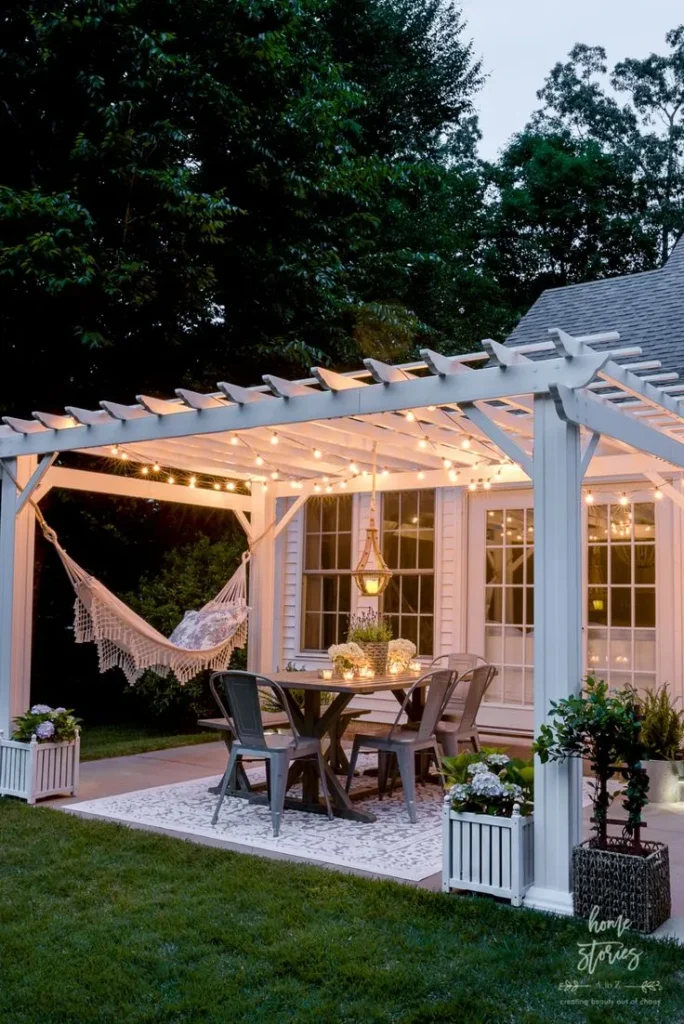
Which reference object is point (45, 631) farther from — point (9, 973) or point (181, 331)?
point (9, 973)

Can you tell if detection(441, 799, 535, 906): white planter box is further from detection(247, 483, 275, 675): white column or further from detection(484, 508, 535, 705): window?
detection(484, 508, 535, 705): window

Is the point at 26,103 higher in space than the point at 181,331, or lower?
higher

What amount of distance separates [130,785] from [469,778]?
3.01 metres

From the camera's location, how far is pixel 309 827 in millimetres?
5555

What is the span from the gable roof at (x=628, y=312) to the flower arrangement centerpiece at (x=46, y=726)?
6.04m

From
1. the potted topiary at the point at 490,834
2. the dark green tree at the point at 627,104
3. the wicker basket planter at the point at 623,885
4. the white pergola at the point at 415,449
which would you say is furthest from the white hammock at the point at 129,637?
the dark green tree at the point at 627,104

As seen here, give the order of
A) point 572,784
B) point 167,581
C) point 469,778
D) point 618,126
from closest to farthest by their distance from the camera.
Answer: point 572,784, point 469,778, point 167,581, point 618,126

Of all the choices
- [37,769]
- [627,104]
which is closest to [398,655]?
[37,769]

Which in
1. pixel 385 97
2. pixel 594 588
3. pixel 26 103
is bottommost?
pixel 594 588

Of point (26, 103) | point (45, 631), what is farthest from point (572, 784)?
point (26, 103)

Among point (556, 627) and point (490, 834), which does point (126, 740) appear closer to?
point (490, 834)

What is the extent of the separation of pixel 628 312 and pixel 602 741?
7.13 meters

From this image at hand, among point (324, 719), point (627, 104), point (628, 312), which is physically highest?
point (627, 104)

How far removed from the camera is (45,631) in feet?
36.2
